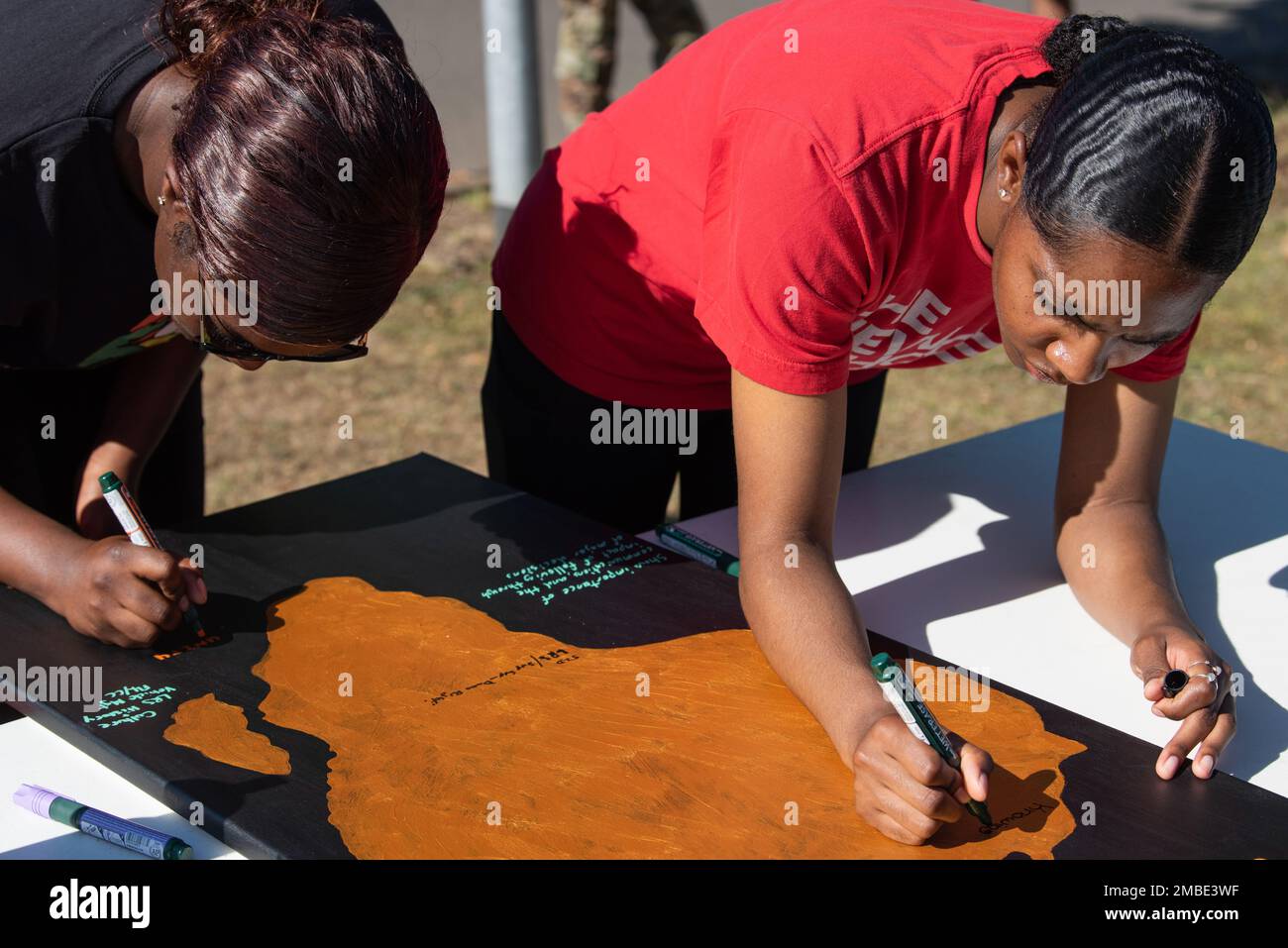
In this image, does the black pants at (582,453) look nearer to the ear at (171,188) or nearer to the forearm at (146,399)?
the forearm at (146,399)

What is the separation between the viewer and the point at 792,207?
1505 mm

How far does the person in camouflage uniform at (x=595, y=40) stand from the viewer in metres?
5.20

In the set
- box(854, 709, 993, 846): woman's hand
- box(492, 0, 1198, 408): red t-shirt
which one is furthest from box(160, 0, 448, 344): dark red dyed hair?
box(854, 709, 993, 846): woman's hand

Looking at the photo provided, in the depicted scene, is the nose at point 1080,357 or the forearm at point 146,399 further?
the forearm at point 146,399

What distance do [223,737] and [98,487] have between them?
647mm

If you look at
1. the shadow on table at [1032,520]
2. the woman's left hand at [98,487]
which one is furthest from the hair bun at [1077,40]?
the woman's left hand at [98,487]

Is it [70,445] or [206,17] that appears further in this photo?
[70,445]

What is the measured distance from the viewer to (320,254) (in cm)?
145

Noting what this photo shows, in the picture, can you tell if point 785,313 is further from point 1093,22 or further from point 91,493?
point 91,493

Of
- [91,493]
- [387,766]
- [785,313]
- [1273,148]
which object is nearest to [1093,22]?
[1273,148]

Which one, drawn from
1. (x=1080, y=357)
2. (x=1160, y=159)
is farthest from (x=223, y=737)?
(x=1160, y=159)

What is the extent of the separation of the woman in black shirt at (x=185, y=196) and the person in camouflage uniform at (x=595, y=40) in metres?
3.56

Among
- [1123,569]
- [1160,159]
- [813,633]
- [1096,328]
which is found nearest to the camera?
[1160,159]

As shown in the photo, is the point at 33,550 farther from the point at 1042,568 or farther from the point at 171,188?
the point at 1042,568
